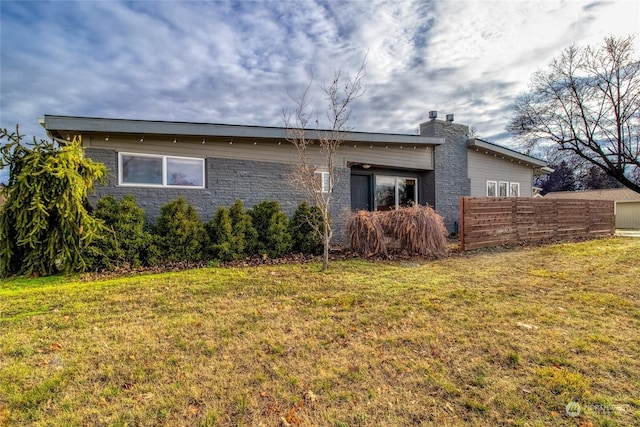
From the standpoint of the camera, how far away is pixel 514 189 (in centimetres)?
1538

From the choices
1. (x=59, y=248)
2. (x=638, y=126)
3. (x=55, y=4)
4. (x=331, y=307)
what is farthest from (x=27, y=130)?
(x=638, y=126)

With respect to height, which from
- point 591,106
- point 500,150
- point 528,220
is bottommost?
point 528,220

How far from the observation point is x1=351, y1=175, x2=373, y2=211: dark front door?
11.5 m

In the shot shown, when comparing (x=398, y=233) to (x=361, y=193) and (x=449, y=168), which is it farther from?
(x=449, y=168)

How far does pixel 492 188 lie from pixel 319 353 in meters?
14.0

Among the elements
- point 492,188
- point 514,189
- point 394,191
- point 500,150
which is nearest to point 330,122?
point 394,191

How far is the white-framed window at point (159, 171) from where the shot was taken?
25.6 ft

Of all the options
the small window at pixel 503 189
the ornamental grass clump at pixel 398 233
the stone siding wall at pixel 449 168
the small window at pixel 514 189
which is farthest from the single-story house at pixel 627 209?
the ornamental grass clump at pixel 398 233

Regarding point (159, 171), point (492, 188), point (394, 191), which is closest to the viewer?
point (159, 171)

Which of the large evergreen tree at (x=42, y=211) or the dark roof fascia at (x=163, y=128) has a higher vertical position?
the dark roof fascia at (x=163, y=128)

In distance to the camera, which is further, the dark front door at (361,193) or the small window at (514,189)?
the small window at (514,189)

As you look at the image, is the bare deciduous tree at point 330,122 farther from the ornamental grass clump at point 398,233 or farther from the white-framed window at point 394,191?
the white-framed window at point 394,191

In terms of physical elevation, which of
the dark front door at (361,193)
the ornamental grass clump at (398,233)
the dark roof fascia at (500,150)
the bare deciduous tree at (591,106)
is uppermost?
the bare deciduous tree at (591,106)

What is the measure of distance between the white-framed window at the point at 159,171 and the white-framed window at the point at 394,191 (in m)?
6.36
